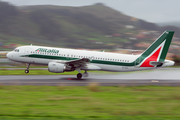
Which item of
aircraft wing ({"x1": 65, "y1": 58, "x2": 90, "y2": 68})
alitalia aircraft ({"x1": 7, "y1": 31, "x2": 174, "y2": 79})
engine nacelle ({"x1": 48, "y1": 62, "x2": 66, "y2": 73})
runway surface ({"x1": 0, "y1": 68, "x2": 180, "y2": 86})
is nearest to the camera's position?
runway surface ({"x1": 0, "y1": 68, "x2": 180, "y2": 86})

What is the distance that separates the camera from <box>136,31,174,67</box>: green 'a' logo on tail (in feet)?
91.7

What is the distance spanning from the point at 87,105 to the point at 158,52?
16975 mm

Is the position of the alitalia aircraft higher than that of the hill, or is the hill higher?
the hill

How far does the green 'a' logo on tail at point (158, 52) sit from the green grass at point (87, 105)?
395 inches

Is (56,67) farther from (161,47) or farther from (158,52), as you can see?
(161,47)

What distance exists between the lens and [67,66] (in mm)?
26328

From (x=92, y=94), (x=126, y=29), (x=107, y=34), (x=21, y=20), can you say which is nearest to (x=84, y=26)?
(x=107, y=34)

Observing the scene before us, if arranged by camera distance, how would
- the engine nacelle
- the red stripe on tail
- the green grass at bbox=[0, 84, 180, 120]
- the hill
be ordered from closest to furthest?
the green grass at bbox=[0, 84, 180, 120]
the engine nacelle
the red stripe on tail
the hill

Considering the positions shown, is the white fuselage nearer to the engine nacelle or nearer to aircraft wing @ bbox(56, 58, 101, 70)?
aircraft wing @ bbox(56, 58, 101, 70)

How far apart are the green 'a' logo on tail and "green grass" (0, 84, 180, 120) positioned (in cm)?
1004

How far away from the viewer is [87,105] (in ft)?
45.3

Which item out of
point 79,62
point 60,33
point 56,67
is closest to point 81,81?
point 79,62

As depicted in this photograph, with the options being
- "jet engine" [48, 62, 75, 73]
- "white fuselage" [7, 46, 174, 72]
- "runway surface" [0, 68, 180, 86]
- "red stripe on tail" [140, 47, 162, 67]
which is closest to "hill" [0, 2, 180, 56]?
"white fuselage" [7, 46, 174, 72]

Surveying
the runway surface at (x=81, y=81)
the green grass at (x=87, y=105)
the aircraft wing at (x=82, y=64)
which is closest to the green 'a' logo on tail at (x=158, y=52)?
the runway surface at (x=81, y=81)
